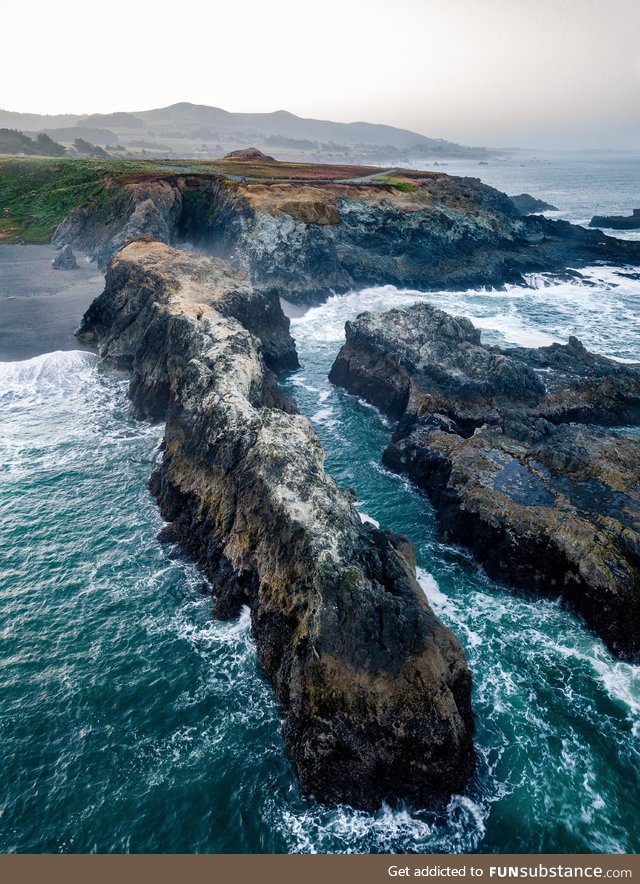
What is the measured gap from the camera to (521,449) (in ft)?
107

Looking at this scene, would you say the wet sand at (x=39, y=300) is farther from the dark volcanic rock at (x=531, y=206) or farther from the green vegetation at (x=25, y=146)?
A: the green vegetation at (x=25, y=146)

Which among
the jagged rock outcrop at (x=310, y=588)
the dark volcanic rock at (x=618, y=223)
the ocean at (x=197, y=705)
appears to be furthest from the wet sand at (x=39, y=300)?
the dark volcanic rock at (x=618, y=223)

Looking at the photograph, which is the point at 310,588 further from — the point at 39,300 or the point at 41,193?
the point at 41,193

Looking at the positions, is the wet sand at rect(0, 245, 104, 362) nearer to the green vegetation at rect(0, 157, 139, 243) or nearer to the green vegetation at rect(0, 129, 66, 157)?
the green vegetation at rect(0, 157, 139, 243)

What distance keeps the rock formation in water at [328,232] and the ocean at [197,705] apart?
1793 inches

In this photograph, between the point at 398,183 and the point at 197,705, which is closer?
the point at 197,705

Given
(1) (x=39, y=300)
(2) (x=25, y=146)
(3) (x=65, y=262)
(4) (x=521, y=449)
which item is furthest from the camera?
(2) (x=25, y=146)

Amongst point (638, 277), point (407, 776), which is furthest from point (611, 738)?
point (638, 277)

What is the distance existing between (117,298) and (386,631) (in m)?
43.2

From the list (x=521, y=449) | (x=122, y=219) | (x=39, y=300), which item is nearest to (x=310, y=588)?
(x=521, y=449)

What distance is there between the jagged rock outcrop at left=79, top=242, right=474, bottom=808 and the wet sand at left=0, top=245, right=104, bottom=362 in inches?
830

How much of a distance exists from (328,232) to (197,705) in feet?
230
